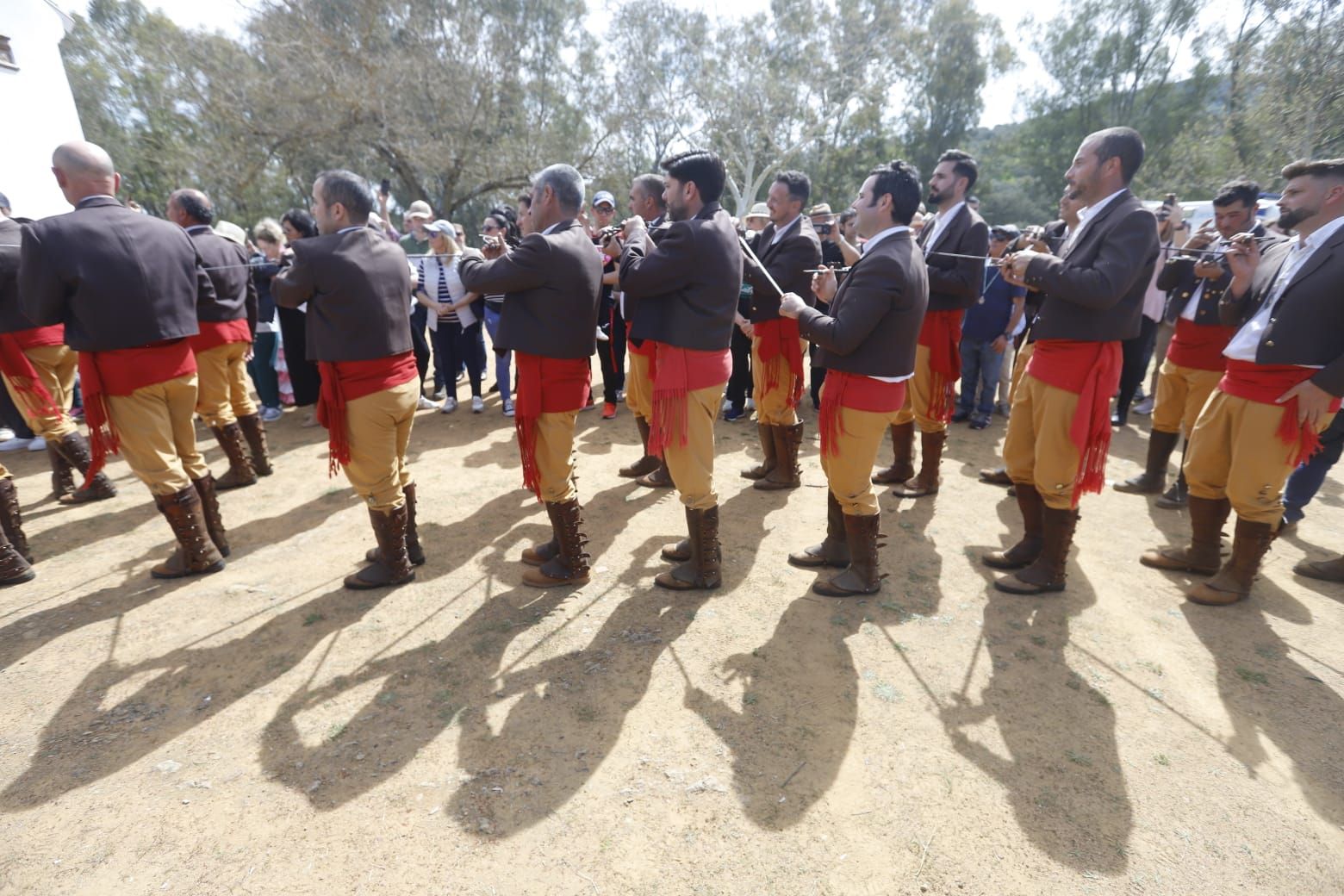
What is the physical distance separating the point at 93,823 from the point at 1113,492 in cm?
626

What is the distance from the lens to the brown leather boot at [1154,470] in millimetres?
5105

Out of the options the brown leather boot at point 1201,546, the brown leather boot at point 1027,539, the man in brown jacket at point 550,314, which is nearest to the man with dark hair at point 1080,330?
the brown leather boot at point 1027,539

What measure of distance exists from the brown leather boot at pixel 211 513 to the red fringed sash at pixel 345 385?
121 cm

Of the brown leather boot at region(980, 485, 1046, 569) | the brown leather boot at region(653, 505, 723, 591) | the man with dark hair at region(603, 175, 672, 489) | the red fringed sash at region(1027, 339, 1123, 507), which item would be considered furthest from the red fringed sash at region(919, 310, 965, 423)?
the brown leather boot at region(653, 505, 723, 591)

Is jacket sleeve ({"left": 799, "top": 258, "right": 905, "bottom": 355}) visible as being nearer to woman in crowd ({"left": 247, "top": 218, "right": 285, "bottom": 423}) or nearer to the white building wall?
woman in crowd ({"left": 247, "top": 218, "right": 285, "bottom": 423})

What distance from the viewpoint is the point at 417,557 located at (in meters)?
4.04

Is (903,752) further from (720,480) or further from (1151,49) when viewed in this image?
(1151,49)

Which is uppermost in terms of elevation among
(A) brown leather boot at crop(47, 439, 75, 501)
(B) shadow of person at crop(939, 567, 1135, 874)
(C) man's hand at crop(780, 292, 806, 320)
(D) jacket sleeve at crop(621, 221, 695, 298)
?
(D) jacket sleeve at crop(621, 221, 695, 298)

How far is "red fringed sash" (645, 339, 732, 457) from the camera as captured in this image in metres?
3.35

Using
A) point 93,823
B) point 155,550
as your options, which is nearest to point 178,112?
point 155,550

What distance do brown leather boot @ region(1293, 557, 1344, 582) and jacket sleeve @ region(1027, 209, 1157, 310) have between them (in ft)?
7.53

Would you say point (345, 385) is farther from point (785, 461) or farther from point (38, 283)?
point (785, 461)

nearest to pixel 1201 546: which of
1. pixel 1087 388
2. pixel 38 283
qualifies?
pixel 1087 388

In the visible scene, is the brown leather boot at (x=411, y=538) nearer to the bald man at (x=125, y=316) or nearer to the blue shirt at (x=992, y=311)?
the bald man at (x=125, y=316)
